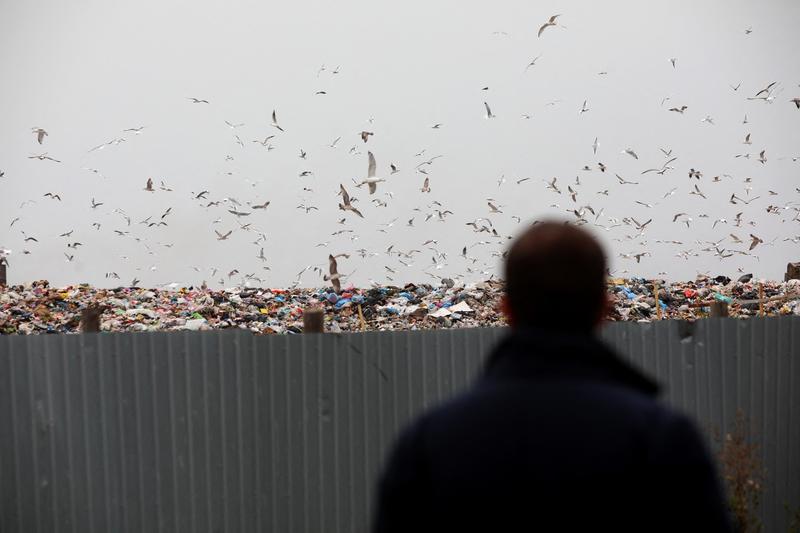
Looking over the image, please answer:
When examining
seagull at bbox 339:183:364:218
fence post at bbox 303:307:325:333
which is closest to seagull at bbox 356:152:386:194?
seagull at bbox 339:183:364:218

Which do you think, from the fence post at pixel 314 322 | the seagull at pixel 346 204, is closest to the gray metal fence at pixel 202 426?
the fence post at pixel 314 322

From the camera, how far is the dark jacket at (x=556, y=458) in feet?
4.50

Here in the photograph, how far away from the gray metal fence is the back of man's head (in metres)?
3.73

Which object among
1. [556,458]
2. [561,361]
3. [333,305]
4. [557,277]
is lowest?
[333,305]

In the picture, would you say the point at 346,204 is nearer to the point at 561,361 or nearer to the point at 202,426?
the point at 202,426

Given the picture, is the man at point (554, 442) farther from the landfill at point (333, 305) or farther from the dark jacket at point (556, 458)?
the landfill at point (333, 305)

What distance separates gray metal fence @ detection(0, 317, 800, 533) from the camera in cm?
512

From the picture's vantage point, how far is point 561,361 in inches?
57.0

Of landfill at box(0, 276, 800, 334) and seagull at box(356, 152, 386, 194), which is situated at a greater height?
seagull at box(356, 152, 386, 194)

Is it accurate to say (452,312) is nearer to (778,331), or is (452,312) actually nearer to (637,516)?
(778,331)

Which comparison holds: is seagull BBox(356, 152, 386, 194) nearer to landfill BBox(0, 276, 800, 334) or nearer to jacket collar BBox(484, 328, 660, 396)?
landfill BBox(0, 276, 800, 334)

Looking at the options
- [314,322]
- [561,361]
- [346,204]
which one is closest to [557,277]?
[561,361]

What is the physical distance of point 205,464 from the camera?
5137 millimetres

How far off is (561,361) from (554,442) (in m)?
0.14
